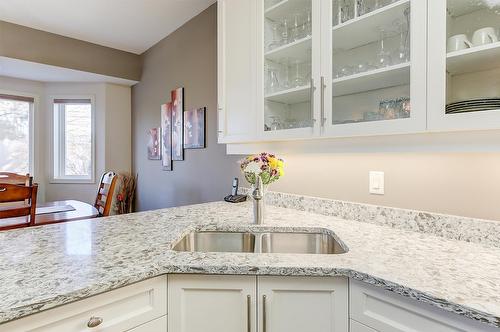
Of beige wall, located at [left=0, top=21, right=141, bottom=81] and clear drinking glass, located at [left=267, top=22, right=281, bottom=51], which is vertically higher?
beige wall, located at [left=0, top=21, right=141, bottom=81]

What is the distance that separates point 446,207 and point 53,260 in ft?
4.94

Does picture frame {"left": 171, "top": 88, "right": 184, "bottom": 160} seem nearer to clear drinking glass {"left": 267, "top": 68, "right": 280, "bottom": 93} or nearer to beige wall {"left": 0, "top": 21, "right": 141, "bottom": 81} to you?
beige wall {"left": 0, "top": 21, "right": 141, "bottom": 81}

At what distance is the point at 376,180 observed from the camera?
4.73 ft

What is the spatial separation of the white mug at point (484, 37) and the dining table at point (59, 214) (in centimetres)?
247

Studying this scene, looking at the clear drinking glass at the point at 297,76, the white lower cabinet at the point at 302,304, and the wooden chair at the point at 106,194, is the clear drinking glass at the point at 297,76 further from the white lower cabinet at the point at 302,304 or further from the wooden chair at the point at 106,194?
the wooden chair at the point at 106,194

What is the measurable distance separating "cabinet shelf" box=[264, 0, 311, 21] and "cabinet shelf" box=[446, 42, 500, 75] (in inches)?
30.0

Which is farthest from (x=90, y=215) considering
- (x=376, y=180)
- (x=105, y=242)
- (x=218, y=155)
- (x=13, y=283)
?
(x=376, y=180)

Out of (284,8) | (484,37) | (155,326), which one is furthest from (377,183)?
(155,326)

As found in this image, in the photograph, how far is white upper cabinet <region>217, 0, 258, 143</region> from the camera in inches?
→ 65.1

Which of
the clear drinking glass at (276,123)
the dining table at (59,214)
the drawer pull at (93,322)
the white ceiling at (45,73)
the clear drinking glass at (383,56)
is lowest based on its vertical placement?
the drawer pull at (93,322)

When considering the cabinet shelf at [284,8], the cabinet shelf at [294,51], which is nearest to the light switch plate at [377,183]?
the cabinet shelf at [294,51]

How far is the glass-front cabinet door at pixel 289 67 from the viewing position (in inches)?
53.3

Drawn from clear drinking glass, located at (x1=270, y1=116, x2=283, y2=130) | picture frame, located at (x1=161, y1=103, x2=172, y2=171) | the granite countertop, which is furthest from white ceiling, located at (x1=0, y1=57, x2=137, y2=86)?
clear drinking glass, located at (x1=270, y1=116, x2=283, y2=130)

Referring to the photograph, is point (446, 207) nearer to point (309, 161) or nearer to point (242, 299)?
point (309, 161)
